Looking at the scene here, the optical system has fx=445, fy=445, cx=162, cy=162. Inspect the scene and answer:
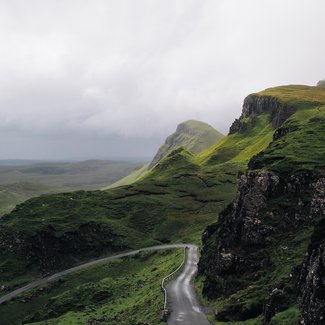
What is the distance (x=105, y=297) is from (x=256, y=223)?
151 feet

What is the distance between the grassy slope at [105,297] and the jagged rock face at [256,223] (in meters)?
12.9

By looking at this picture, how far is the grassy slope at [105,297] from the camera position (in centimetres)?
8512

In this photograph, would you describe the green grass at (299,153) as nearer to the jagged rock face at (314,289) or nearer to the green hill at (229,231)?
the green hill at (229,231)

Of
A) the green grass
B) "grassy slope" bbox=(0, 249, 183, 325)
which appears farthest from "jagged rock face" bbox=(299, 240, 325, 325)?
the green grass

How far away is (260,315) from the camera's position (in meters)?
59.8

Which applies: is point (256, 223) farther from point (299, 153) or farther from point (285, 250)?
point (299, 153)

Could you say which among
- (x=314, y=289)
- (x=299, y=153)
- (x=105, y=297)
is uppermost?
(x=299, y=153)

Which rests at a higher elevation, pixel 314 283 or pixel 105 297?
pixel 314 283

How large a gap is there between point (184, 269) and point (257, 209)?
99.7 feet

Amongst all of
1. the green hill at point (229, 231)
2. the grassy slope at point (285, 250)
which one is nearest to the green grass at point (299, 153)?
the grassy slope at point (285, 250)

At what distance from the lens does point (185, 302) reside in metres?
78.2

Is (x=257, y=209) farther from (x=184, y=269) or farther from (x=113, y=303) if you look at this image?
(x=113, y=303)

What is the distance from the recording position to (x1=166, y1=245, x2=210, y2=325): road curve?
221 ft

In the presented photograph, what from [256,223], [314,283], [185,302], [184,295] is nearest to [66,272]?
[184,295]
